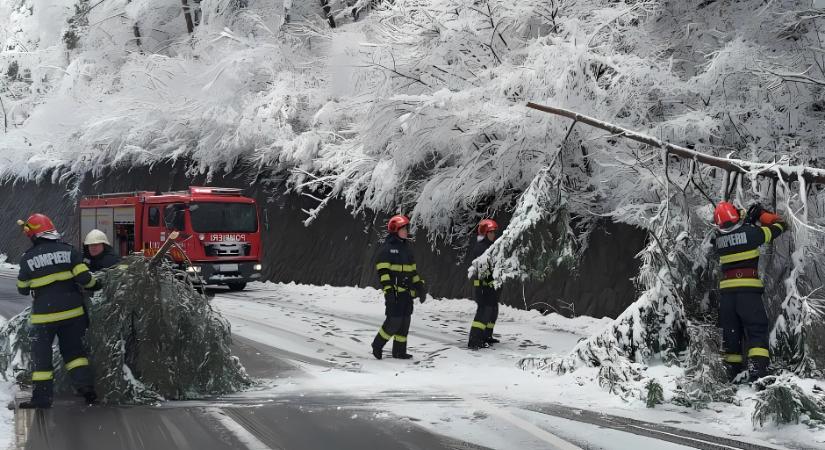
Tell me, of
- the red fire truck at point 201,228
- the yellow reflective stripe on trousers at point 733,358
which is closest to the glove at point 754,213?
the yellow reflective stripe on trousers at point 733,358

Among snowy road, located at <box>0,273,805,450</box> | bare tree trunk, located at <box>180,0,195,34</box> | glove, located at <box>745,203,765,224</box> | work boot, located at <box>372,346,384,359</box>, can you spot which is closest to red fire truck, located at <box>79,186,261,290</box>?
snowy road, located at <box>0,273,805,450</box>

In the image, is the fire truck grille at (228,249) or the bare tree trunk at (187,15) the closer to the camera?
the fire truck grille at (228,249)

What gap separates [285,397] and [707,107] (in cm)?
700

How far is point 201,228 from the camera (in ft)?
57.4

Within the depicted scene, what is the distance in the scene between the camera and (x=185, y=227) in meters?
17.3

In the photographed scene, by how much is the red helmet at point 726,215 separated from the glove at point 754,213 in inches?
3.9

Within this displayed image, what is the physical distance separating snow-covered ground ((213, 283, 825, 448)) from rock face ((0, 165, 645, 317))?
54 cm

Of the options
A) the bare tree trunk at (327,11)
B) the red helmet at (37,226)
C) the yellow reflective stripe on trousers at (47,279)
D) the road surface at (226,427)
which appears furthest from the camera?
the bare tree trunk at (327,11)

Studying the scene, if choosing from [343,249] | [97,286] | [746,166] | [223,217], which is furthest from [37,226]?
[343,249]

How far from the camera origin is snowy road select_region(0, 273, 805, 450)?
18.7ft

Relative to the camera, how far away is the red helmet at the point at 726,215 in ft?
23.5

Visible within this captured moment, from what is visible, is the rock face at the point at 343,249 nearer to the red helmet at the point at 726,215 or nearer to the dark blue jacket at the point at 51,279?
the red helmet at the point at 726,215

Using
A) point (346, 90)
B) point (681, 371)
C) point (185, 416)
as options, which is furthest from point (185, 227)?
point (681, 371)

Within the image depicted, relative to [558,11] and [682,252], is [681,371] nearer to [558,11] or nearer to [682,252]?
[682,252]
